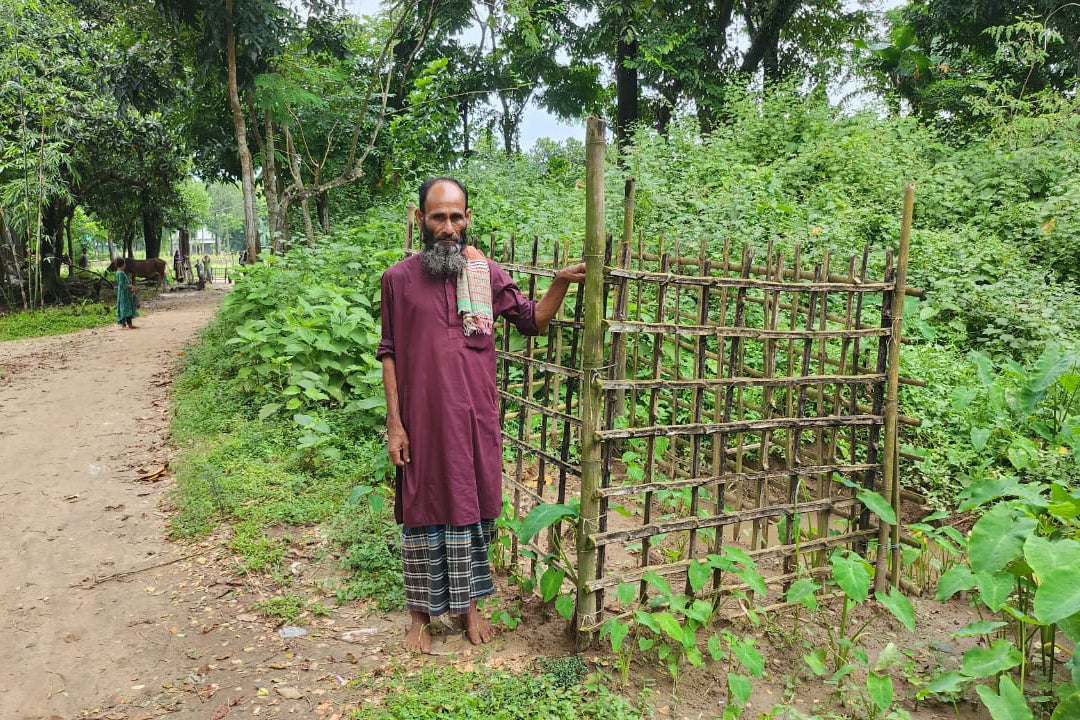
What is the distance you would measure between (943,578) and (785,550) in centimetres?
69

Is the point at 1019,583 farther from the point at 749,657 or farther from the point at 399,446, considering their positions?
the point at 399,446

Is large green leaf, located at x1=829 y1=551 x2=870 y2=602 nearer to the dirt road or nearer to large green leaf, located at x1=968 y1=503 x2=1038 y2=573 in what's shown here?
large green leaf, located at x1=968 y1=503 x2=1038 y2=573

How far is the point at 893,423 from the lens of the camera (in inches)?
127

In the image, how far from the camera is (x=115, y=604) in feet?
11.3

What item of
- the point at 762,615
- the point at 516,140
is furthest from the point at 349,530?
the point at 516,140

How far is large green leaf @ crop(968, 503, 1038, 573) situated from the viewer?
232 cm

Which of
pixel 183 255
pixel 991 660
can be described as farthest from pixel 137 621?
pixel 183 255

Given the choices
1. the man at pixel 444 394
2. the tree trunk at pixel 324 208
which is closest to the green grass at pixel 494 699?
the man at pixel 444 394

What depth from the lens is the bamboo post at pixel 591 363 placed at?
248 centimetres

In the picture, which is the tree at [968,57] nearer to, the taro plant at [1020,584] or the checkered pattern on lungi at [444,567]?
the taro plant at [1020,584]

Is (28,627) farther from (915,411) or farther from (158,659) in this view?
(915,411)

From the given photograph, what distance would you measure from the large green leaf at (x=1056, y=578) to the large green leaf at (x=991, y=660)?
341 millimetres

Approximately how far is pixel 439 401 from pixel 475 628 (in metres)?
1.06

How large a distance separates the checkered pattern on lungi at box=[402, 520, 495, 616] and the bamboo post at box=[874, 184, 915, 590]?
2.03m
